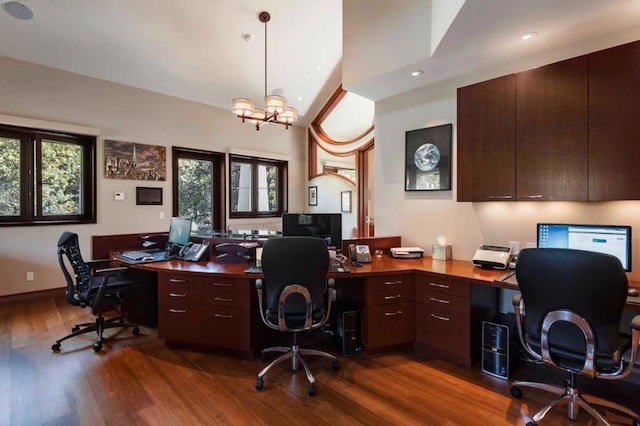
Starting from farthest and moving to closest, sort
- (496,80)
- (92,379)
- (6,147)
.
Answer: (6,147) → (496,80) → (92,379)

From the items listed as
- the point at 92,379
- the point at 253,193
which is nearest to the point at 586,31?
the point at 92,379

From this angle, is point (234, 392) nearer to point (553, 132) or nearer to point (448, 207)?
point (448, 207)

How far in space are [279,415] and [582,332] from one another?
5.96 feet

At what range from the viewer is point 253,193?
6.68 meters

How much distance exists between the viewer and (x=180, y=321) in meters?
2.84

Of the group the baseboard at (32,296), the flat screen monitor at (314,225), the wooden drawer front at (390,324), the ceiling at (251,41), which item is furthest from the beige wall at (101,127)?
the wooden drawer front at (390,324)

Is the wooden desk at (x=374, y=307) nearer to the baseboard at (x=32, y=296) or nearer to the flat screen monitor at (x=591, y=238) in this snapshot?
the flat screen monitor at (x=591, y=238)

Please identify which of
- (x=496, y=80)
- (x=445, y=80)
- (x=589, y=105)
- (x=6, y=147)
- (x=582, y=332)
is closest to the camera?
(x=582, y=332)

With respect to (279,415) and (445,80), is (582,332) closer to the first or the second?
(279,415)

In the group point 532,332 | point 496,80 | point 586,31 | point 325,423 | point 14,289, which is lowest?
point 325,423

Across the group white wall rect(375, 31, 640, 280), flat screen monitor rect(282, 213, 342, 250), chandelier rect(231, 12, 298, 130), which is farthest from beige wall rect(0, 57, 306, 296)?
white wall rect(375, 31, 640, 280)

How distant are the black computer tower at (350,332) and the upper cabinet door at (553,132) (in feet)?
5.53

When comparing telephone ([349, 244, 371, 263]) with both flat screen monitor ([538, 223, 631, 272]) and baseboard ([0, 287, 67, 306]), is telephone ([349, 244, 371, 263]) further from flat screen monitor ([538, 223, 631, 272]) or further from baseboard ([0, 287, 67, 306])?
baseboard ([0, 287, 67, 306])

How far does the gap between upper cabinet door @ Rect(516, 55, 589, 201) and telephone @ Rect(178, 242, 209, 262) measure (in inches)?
111
